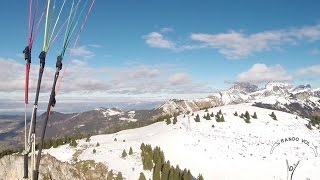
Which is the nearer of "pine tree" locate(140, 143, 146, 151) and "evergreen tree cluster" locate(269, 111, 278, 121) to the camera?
"pine tree" locate(140, 143, 146, 151)

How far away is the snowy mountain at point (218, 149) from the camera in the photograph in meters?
67.1

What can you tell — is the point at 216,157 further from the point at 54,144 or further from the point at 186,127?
the point at 54,144

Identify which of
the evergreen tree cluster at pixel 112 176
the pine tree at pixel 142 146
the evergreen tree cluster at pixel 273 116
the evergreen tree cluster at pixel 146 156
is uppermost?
the evergreen tree cluster at pixel 273 116

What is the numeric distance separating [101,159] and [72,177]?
5924mm

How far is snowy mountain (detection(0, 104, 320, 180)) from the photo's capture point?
220ft

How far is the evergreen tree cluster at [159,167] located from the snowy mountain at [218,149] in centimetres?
134

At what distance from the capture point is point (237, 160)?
71.4 m

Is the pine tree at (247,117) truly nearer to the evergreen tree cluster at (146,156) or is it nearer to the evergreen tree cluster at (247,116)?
the evergreen tree cluster at (247,116)

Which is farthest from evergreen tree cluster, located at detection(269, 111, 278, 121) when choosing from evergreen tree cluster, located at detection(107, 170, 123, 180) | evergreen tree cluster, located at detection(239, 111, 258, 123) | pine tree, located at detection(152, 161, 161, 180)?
evergreen tree cluster, located at detection(107, 170, 123, 180)

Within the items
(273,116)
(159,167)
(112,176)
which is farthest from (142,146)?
(273,116)

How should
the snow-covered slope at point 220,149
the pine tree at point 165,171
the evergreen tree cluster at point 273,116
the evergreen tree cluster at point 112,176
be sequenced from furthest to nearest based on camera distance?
the evergreen tree cluster at point 273,116, the snow-covered slope at point 220,149, the evergreen tree cluster at point 112,176, the pine tree at point 165,171

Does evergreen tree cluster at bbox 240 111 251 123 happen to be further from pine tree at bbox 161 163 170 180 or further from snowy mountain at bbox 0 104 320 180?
pine tree at bbox 161 163 170 180

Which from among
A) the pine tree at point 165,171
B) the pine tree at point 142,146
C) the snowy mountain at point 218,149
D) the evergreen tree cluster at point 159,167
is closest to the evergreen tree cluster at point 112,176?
the snowy mountain at point 218,149

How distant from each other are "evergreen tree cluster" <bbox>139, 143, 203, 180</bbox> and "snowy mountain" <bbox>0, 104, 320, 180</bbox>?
4.41 feet
